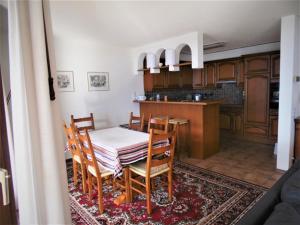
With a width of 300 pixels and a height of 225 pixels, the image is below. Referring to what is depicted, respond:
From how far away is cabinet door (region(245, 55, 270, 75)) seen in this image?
179 inches

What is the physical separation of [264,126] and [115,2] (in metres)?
4.06

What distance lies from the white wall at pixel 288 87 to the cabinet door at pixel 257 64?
147cm

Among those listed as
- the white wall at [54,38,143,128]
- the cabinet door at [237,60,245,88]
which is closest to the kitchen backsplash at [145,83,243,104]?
the cabinet door at [237,60,245,88]

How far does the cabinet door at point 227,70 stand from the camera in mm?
5152

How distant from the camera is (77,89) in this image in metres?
4.00

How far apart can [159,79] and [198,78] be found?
4.47ft

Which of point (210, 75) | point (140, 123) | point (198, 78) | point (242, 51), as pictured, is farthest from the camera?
point (198, 78)

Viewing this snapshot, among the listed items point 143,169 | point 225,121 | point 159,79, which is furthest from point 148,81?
point 143,169

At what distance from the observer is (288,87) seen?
302cm

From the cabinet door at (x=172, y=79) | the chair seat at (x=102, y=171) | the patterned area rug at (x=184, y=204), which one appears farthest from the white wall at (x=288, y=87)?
the cabinet door at (x=172, y=79)

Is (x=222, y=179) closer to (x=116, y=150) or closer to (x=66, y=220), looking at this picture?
(x=116, y=150)

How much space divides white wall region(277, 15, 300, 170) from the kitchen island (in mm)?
1150

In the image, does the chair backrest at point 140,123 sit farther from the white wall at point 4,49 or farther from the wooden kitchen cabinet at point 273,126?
the wooden kitchen cabinet at point 273,126

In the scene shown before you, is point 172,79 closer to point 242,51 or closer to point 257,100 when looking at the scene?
point 242,51
